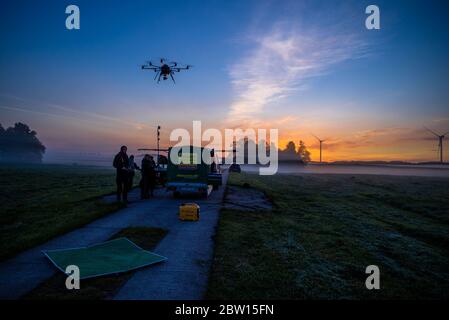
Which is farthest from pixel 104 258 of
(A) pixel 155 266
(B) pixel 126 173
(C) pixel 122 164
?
(B) pixel 126 173

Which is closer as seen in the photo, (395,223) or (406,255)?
(406,255)

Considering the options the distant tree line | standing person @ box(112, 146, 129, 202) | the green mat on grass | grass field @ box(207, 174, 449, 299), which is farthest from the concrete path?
the distant tree line

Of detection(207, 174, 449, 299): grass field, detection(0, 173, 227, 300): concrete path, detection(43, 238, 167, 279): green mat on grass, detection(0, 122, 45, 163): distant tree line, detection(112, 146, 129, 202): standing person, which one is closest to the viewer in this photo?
detection(0, 173, 227, 300): concrete path

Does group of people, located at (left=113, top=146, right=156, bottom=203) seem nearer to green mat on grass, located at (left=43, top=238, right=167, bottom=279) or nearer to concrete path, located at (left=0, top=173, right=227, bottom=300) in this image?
concrete path, located at (left=0, top=173, right=227, bottom=300)

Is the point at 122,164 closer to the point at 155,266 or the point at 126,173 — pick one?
the point at 126,173
